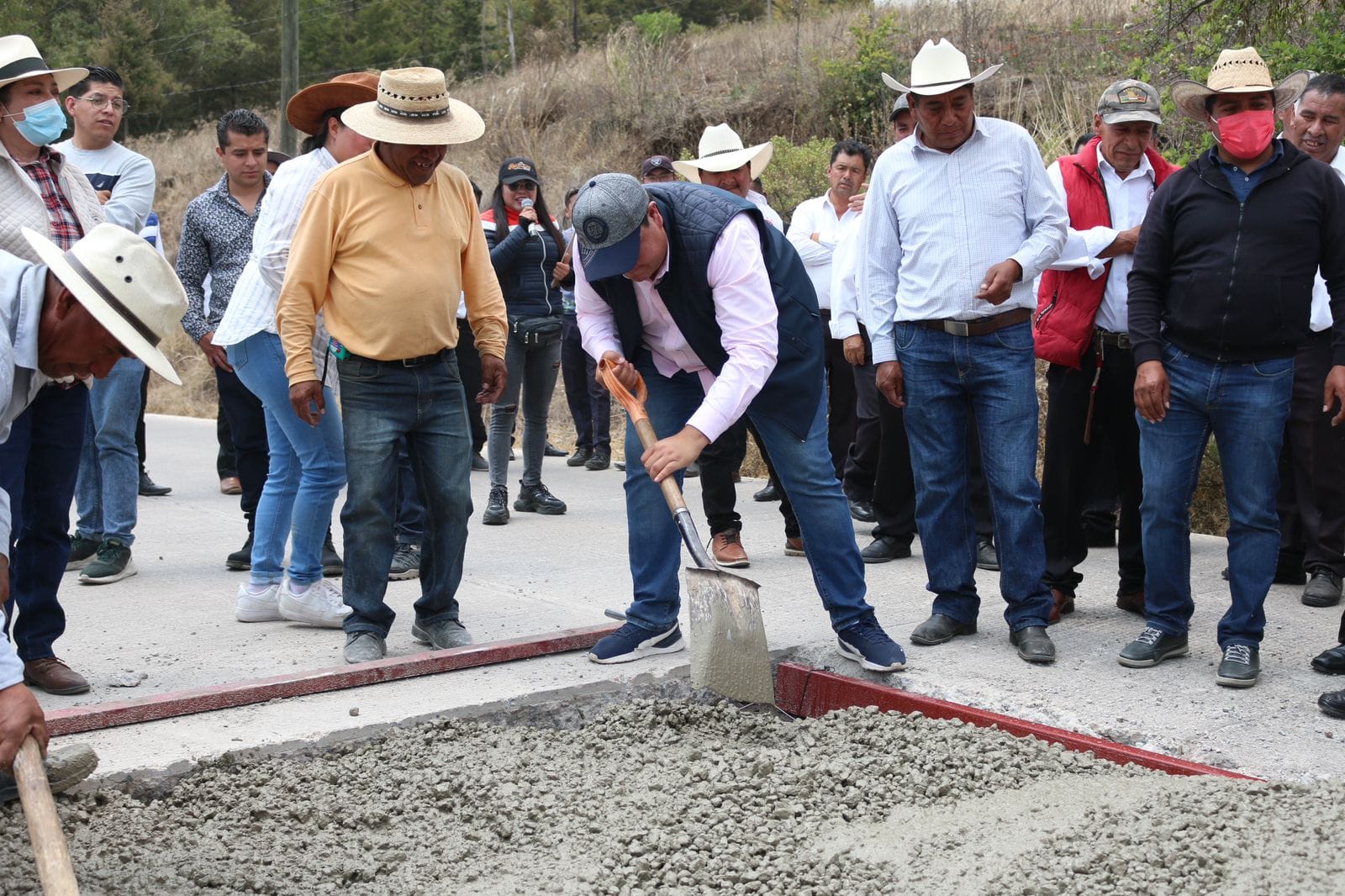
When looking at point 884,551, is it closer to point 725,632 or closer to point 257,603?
point 725,632

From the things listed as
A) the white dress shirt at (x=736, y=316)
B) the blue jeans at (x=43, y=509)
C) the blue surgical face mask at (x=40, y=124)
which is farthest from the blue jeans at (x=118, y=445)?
the white dress shirt at (x=736, y=316)

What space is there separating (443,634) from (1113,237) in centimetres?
Answer: 316

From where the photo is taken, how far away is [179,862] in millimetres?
3381

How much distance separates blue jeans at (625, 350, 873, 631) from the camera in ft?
15.6

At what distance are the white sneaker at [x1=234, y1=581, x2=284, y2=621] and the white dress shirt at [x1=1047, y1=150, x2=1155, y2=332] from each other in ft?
11.8

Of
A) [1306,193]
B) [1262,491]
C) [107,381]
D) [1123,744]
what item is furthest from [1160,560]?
[107,381]

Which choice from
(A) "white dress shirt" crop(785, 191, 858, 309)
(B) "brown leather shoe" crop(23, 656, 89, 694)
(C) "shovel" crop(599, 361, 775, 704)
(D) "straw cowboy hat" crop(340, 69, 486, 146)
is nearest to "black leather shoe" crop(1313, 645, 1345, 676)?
(C) "shovel" crop(599, 361, 775, 704)

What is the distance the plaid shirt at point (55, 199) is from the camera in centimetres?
462

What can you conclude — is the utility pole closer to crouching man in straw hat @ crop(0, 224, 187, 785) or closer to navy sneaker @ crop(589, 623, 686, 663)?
navy sneaker @ crop(589, 623, 686, 663)

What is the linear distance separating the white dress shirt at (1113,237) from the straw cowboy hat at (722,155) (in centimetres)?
214

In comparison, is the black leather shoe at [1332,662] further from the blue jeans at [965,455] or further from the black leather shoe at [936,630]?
the black leather shoe at [936,630]

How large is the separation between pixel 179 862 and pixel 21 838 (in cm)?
43

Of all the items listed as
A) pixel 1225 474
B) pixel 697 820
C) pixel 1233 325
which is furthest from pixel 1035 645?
pixel 697 820

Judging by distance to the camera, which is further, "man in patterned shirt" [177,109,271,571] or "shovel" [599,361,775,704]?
"man in patterned shirt" [177,109,271,571]
